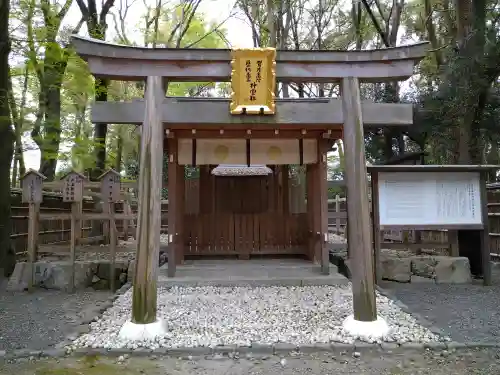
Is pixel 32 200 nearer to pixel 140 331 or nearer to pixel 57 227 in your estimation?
pixel 57 227

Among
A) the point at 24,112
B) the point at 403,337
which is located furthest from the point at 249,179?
the point at 24,112

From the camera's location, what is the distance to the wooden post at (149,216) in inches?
194

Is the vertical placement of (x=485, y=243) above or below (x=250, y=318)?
above

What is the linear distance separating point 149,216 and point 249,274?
3.76 m

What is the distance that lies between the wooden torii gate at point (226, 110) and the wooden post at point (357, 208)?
0.01m

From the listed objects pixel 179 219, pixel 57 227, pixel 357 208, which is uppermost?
pixel 357 208

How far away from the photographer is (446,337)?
4.89m

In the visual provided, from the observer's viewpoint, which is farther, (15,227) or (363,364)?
(15,227)

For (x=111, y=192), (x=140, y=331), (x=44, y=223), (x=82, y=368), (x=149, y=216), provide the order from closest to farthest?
(x=82, y=368), (x=140, y=331), (x=149, y=216), (x=111, y=192), (x=44, y=223)

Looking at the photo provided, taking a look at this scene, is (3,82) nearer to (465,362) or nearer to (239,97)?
(239,97)

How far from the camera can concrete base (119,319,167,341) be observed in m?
4.76

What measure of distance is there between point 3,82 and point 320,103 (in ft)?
23.2

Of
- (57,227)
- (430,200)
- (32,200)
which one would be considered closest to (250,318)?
(430,200)

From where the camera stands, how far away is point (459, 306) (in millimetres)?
6555
